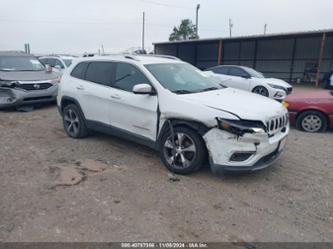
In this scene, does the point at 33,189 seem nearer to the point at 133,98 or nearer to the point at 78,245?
the point at 78,245

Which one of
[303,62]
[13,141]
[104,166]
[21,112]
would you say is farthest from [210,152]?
[303,62]

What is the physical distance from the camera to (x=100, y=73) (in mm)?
5336

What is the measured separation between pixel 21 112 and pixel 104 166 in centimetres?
547

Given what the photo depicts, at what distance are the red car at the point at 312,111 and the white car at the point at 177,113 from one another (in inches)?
111

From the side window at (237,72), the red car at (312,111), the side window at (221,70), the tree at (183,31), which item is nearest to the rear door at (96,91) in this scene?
the red car at (312,111)

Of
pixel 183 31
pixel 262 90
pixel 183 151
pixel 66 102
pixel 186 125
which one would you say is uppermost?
pixel 183 31

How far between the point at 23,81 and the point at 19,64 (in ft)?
4.31

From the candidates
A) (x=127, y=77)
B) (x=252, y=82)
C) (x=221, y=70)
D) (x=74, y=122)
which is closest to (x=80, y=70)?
(x=74, y=122)

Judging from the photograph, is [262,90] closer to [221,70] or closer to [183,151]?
[221,70]

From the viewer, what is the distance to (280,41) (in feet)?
82.1

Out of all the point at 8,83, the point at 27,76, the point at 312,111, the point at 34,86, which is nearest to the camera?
the point at 312,111

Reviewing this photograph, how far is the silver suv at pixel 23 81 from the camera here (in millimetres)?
8531

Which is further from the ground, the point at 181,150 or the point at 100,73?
the point at 100,73

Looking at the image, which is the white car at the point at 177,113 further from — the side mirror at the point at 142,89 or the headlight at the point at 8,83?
the headlight at the point at 8,83
